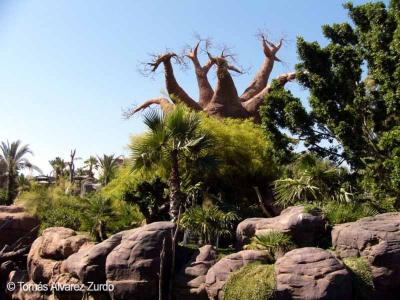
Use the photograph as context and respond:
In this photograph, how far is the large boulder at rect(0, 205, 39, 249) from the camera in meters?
19.9

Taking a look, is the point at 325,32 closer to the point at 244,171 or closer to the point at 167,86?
the point at 244,171

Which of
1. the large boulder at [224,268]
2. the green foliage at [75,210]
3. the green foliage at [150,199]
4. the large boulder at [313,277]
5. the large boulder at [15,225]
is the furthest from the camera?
the large boulder at [15,225]

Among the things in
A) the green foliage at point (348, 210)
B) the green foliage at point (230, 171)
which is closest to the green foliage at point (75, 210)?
the green foliage at point (230, 171)

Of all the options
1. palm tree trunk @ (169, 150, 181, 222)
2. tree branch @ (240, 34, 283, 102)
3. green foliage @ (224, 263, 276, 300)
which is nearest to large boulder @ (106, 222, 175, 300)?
palm tree trunk @ (169, 150, 181, 222)

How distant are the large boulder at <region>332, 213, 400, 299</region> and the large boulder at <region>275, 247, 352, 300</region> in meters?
0.92

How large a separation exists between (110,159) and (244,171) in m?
25.3

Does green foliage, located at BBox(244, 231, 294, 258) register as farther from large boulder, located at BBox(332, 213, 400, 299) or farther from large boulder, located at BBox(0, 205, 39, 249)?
large boulder, located at BBox(0, 205, 39, 249)

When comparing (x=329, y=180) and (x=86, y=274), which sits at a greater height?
(x=329, y=180)

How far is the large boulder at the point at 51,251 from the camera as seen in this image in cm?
1484

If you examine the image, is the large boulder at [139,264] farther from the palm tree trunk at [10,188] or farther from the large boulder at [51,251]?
the palm tree trunk at [10,188]

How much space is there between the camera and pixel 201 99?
26.0 meters

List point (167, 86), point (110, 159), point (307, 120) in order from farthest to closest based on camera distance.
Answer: point (110, 159)
point (167, 86)
point (307, 120)

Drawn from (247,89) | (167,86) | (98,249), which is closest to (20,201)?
(167,86)

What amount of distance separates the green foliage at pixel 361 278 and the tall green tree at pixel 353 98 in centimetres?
287
